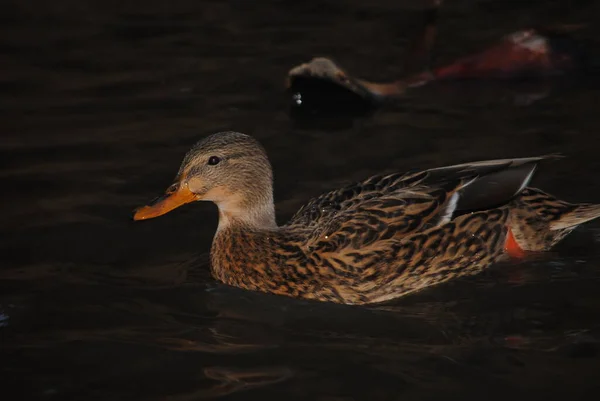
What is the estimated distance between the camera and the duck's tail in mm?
7445

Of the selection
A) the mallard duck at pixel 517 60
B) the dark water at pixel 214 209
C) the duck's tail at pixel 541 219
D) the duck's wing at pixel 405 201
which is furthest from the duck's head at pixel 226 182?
the mallard duck at pixel 517 60

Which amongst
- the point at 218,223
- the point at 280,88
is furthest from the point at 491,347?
the point at 280,88

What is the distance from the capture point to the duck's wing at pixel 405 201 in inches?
276

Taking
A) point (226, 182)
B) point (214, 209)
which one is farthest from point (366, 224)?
point (214, 209)

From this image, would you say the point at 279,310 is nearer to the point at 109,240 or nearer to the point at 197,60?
the point at 109,240

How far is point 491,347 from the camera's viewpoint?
6.16m

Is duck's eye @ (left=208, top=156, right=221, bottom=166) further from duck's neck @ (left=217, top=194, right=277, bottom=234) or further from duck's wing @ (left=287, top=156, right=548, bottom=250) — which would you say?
duck's wing @ (left=287, top=156, right=548, bottom=250)

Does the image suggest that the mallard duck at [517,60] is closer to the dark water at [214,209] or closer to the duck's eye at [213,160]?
the dark water at [214,209]

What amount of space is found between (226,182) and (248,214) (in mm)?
288

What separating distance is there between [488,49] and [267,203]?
369 cm

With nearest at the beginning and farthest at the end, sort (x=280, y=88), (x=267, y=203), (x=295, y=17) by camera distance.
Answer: (x=267, y=203) < (x=280, y=88) < (x=295, y=17)

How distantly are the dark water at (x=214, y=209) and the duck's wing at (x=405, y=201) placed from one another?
43 centimetres

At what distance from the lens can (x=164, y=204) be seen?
275 inches

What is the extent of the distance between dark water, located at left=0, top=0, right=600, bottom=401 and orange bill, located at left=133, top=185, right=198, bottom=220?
399 millimetres
